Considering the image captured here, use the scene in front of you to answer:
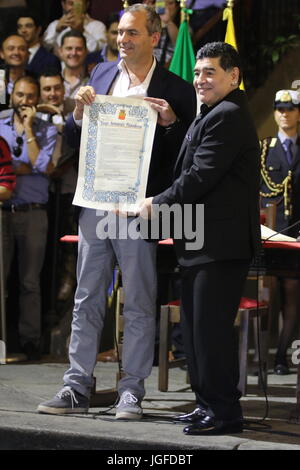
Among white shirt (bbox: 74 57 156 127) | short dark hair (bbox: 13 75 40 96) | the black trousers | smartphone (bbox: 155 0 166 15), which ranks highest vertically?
smartphone (bbox: 155 0 166 15)

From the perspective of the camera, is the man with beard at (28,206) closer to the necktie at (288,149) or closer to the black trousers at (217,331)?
the necktie at (288,149)

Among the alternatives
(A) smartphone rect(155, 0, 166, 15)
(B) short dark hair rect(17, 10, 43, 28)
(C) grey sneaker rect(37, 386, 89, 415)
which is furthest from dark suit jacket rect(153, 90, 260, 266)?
(B) short dark hair rect(17, 10, 43, 28)

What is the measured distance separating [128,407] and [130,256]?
775 millimetres

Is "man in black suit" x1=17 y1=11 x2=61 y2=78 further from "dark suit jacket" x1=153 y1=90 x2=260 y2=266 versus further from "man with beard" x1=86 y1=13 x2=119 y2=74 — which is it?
"dark suit jacket" x1=153 y1=90 x2=260 y2=266

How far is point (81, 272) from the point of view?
545 centimetres

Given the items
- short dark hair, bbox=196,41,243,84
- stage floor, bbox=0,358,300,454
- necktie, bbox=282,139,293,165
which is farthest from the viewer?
necktie, bbox=282,139,293,165

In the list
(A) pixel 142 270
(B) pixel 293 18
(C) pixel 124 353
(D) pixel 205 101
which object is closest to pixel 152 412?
(C) pixel 124 353

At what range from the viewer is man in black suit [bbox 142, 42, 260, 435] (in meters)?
4.94

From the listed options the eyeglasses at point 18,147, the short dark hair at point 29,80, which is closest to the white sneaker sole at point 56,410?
the eyeglasses at point 18,147

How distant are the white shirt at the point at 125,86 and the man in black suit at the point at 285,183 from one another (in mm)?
2448

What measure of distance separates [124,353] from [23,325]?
262cm

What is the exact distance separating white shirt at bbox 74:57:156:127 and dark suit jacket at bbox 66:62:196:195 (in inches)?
0.9

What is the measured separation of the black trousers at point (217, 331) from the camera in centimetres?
500
